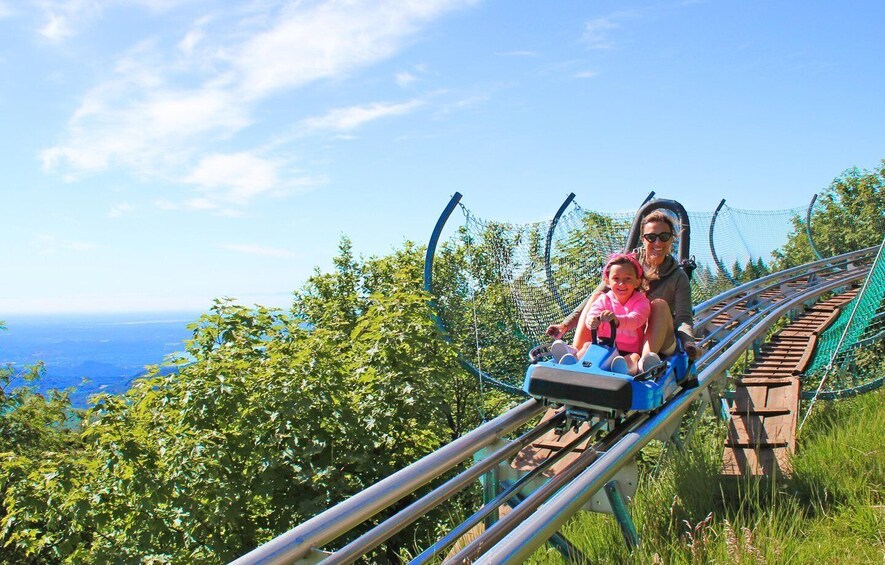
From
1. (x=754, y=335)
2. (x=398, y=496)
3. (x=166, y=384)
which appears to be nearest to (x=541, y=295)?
(x=754, y=335)

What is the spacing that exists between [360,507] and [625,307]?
2417 mm

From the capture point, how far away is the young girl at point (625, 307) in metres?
4.02

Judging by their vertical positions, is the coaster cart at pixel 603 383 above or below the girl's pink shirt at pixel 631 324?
below

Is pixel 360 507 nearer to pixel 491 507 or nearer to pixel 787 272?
pixel 491 507

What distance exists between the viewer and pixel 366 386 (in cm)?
897

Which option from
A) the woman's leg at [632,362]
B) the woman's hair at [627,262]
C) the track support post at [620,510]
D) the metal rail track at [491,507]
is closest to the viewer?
the metal rail track at [491,507]

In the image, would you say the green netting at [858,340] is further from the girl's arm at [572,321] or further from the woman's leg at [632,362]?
the woman's leg at [632,362]

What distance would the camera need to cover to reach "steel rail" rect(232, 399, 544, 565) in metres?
1.79

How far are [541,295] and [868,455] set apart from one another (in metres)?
5.01

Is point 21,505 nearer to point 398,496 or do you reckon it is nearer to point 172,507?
point 172,507

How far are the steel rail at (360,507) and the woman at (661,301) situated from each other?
1.31 meters

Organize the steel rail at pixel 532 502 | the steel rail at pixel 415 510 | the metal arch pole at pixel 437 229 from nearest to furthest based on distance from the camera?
the steel rail at pixel 415 510 → the steel rail at pixel 532 502 → the metal arch pole at pixel 437 229

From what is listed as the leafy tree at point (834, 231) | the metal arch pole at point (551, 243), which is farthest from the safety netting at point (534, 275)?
the leafy tree at point (834, 231)

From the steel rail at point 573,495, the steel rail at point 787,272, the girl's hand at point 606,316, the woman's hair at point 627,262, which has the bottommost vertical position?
the steel rail at point 787,272
